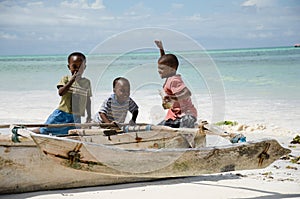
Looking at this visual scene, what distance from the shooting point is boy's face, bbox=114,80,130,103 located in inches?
138

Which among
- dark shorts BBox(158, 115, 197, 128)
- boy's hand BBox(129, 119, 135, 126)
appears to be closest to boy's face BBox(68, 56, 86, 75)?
boy's hand BBox(129, 119, 135, 126)

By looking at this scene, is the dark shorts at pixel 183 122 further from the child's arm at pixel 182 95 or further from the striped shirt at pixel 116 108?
the striped shirt at pixel 116 108

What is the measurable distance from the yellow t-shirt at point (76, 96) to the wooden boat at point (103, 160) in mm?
648

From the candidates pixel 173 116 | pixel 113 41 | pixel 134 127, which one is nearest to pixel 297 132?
pixel 173 116

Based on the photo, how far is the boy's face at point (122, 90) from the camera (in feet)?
11.5

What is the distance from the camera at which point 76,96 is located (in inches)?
146

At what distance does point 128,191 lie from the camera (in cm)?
329

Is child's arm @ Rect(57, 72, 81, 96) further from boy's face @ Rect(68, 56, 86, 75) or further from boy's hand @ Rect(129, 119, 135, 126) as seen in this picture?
boy's hand @ Rect(129, 119, 135, 126)

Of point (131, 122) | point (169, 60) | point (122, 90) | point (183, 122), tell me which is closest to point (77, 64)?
point (122, 90)

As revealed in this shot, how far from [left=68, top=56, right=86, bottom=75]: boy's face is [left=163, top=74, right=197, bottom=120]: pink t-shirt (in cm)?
69

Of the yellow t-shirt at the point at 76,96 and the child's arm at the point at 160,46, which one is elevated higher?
the child's arm at the point at 160,46

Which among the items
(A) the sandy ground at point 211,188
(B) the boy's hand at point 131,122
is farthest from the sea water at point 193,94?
(A) the sandy ground at point 211,188

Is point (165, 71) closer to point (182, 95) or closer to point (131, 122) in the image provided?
point (182, 95)

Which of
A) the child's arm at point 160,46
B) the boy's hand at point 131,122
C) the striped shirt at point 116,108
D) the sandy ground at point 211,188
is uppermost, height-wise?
the child's arm at point 160,46
